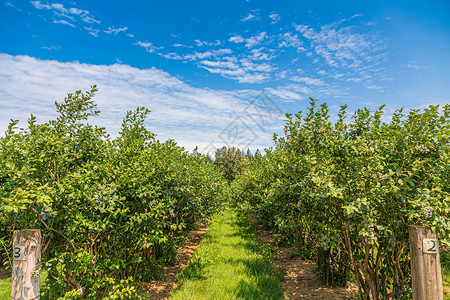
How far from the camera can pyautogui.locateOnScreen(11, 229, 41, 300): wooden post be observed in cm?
217

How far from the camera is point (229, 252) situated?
6215 mm

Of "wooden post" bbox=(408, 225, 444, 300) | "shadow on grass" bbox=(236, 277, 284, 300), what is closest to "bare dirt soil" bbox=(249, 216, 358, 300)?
"shadow on grass" bbox=(236, 277, 284, 300)

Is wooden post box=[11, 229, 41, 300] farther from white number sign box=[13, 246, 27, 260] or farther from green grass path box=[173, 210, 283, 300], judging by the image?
green grass path box=[173, 210, 283, 300]

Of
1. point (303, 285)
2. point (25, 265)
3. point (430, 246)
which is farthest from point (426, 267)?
point (25, 265)

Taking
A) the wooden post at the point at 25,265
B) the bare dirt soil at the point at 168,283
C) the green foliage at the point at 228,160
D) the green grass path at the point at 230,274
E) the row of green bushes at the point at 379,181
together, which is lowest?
the bare dirt soil at the point at 168,283

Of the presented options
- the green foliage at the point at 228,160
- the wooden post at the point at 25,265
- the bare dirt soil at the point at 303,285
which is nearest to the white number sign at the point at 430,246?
the bare dirt soil at the point at 303,285

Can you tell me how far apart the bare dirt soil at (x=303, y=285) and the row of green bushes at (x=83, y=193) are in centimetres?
277

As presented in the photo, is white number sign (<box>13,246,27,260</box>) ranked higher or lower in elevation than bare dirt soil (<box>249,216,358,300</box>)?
higher

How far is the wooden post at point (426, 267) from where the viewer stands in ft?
6.44

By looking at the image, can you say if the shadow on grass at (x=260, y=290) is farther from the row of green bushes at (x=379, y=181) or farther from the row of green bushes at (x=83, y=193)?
the row of green bushes at (x=83, y=193)

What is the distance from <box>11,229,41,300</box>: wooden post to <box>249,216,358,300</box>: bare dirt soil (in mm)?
3670

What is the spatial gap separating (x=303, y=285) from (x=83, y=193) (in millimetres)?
4230

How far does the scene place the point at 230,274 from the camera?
4.62m

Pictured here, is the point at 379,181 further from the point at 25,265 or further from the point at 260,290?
the point at 25,265
